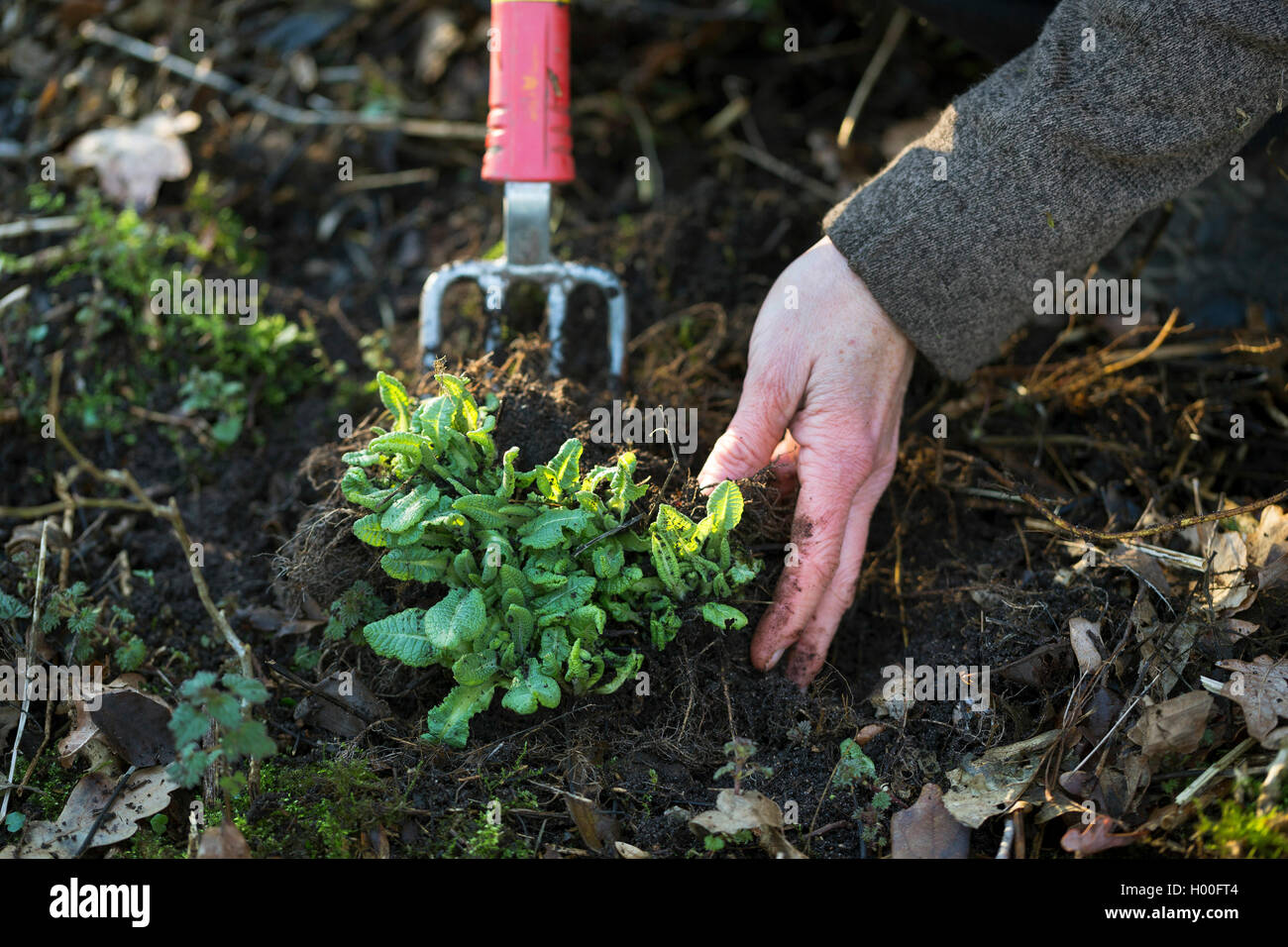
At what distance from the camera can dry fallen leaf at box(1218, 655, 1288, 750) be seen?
1.67m

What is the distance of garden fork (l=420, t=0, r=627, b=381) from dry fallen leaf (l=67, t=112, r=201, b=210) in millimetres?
1437

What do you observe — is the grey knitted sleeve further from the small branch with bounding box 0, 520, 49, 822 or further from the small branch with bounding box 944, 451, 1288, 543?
the small branch with bounding box 0, 520, 49, 822

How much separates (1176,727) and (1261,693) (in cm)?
17

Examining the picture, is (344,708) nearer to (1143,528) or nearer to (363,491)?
(363,491)

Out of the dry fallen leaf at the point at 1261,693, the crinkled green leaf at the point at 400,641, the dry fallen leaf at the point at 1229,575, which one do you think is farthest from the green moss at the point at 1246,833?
the crinkled green leaf at the point at 400,641

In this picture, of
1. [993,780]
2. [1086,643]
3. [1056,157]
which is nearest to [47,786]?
[993,780]

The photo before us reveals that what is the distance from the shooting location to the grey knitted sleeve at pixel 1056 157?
199 centimetres

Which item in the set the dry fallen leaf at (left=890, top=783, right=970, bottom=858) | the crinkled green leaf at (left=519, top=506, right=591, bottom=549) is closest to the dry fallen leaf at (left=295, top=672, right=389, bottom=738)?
the crinkled green leaf at (left=519, top=506, right=591, bottom=549)

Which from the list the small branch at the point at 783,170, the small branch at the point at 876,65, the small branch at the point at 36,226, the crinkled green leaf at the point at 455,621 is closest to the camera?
the crinkled green leaf at the point at 455,621

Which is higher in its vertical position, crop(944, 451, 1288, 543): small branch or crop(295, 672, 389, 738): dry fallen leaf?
crop(944, 451, 1288, 543): small branch

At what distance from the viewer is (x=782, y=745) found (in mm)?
1940

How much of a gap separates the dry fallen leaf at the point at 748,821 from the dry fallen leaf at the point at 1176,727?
67 centimetres

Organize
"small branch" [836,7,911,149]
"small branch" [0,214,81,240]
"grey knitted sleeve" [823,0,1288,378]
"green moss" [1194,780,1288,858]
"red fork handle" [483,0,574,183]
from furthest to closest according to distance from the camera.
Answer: "small branch" [836,7,911,149]
"small branch" [0,214,81,240]
"red fork handle" [483,0,574,183]
"grey knitted sleeve" [823,0,1288,378]
"green moss" [1194,780,1288,858]

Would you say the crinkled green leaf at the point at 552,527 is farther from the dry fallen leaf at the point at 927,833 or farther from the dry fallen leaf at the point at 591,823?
the dry fallen leaf at the point at 927,833
